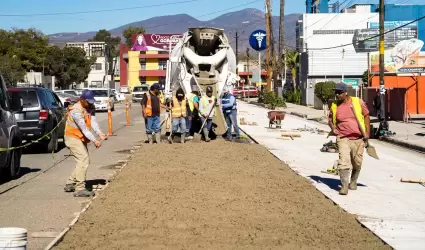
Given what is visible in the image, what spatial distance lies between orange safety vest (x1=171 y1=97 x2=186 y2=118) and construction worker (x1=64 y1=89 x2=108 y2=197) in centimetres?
808

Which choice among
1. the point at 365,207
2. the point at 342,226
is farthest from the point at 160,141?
the point at 342,226

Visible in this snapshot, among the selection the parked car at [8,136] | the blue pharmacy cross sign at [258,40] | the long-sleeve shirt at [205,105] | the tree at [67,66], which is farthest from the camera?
the tree at [67,66]

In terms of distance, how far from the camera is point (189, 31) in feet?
72.7

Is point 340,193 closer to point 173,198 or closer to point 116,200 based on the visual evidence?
point 173,198

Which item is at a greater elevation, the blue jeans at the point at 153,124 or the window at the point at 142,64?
the window at the point at 142,64

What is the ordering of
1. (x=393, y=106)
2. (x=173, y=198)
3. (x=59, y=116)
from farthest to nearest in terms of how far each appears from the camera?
(x=393, y=106), (x=59, y=116), (x=173, y=198)

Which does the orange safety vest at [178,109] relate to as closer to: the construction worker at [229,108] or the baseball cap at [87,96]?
the construction worker at [229,108]

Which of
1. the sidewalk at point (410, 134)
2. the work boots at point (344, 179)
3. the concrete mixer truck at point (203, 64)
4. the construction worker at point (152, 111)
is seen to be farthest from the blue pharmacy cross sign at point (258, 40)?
the work boots at point (344, 179)

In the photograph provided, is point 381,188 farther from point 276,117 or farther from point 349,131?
point 276,117

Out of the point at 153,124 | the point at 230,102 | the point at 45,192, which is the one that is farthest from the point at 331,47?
the point at 45,192

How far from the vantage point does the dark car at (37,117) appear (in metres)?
18.2

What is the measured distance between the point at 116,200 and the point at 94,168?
17.0ft

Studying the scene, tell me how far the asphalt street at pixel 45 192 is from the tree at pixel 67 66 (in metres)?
60.9

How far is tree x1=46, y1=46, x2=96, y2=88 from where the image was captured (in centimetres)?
7931
